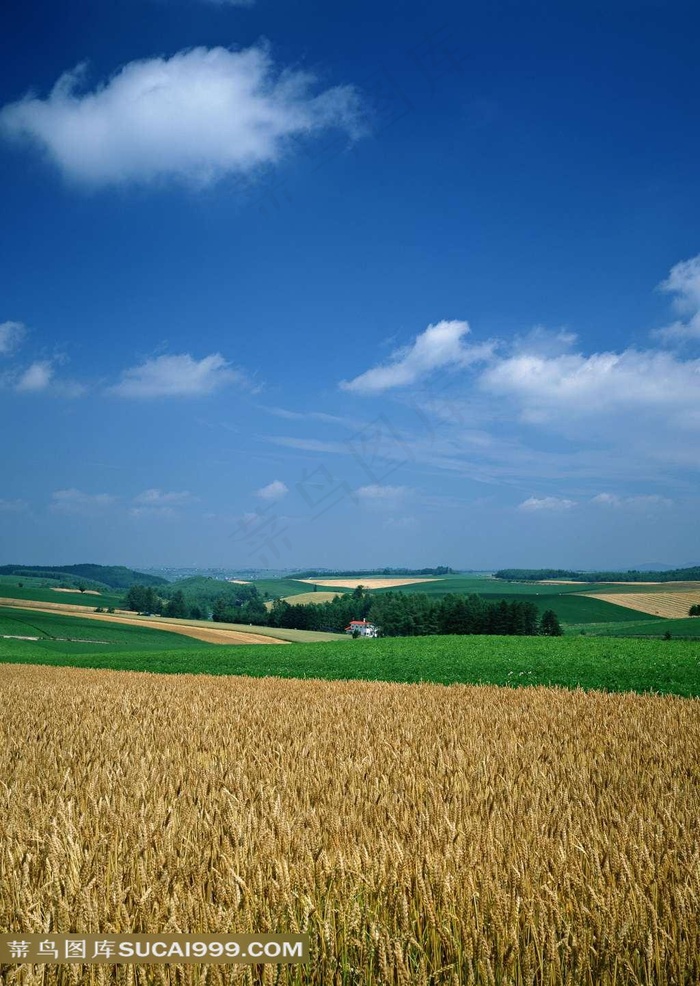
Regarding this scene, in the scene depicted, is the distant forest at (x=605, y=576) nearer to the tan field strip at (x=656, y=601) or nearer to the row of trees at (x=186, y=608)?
the tan field strip at (x=656, y=601)

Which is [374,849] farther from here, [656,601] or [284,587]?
[284,587]

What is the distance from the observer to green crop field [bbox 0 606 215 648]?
51.7m

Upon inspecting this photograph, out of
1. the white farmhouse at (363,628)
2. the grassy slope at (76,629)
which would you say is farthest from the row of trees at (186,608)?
the grassy slope at (76,629)

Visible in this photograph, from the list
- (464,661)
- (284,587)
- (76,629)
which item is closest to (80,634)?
(76,629)

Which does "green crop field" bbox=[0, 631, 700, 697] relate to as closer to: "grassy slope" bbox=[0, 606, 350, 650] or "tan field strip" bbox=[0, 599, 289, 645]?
"grassy slope" bbox=[0, 606, 350, 650]

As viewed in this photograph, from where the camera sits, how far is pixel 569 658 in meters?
26.7

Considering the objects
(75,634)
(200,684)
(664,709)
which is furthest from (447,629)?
(664,709)

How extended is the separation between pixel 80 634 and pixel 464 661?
43.9 metres

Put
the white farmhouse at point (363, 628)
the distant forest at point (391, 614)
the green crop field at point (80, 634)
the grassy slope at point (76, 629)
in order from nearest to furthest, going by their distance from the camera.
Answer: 1. the green crop field at point (80, 634)
2. the grassy slope at point (76, 629)
3. the distant forest at point (391, 614)
4. the white farmhouse at point (363, 628)

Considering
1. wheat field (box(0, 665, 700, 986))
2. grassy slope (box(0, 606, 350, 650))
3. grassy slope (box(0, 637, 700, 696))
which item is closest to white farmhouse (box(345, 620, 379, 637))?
grassy slope (box(0, 606, 350, 650))

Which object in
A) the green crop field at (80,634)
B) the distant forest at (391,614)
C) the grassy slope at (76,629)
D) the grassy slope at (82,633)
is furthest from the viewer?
the distant forest at (391,614)

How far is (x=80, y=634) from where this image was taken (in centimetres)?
5959

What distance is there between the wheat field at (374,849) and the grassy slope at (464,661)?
14.2 meters

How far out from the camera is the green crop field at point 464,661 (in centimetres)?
2181
